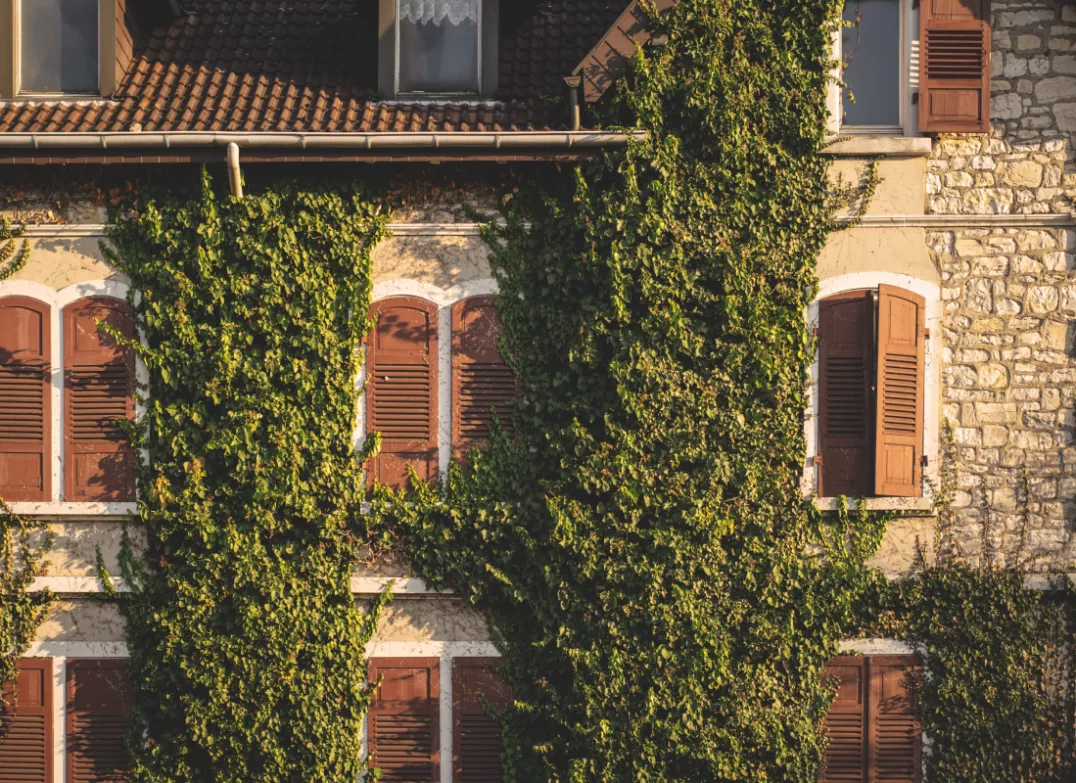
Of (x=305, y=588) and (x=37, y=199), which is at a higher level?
(x=37, y=199)

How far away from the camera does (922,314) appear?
11820 mm

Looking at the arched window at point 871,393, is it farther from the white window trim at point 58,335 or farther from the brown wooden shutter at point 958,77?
the white window trim at point 58,335

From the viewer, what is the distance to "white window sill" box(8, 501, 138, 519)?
1174 cm

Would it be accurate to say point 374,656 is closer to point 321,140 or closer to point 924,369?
point 321,140

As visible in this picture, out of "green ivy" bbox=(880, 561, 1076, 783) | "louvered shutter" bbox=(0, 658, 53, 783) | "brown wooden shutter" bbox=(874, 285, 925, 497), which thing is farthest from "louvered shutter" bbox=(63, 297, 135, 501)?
"green ivy" bbox=(880, 561, 1076, 783)

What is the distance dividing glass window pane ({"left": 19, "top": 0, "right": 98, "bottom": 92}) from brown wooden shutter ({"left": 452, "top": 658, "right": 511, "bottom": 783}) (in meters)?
6.38

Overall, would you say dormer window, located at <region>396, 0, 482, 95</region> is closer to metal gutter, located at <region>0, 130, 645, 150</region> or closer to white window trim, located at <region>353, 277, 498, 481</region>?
metal gutter, located at <region>0, 130, 645, 150</region>

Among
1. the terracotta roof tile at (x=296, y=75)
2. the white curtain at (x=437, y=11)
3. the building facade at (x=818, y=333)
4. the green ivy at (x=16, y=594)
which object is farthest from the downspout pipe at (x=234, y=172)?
the green ivy at (x=16, y=594)

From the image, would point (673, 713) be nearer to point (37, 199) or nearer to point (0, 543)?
point (0, 543)

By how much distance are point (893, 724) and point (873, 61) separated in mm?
6020

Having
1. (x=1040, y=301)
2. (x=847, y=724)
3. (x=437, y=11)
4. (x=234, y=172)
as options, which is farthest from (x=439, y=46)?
(x=847, y=724)

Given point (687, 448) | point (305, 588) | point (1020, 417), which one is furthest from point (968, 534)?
point (305, 588)

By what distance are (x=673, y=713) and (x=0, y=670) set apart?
592 centimetres

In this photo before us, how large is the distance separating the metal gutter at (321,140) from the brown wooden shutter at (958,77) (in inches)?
108
